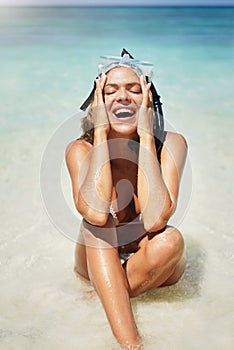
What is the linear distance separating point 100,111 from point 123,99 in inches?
5.5

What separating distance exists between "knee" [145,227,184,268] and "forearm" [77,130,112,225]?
29cm

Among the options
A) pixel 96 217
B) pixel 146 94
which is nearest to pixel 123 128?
pixel 146 94

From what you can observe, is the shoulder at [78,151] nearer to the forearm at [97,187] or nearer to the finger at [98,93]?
the forearm at [97,187]

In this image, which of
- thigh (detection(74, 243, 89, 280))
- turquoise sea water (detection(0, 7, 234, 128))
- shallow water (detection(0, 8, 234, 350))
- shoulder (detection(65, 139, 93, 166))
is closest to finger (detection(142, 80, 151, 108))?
shoulder (detection(65, 139, 93, 166))

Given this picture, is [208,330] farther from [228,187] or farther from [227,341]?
[228,187]

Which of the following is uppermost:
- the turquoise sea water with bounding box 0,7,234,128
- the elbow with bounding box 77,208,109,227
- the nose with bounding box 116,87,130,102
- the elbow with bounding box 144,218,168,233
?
the nose with bounding box 116,87,130,102

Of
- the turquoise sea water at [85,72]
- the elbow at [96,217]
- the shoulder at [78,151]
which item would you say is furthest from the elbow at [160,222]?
the turquoise sea water at [85,72]

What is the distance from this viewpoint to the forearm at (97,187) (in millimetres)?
2613

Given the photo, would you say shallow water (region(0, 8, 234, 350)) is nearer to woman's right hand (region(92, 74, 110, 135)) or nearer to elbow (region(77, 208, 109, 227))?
elbow (region(77, 208, 109, 227))

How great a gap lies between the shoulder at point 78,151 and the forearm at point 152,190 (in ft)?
1.08

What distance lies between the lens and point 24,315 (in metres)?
2.75

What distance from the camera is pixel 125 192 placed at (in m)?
3.00

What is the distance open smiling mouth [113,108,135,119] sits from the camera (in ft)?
8.95

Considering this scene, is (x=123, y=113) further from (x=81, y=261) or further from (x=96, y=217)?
(x=81, y=261)
